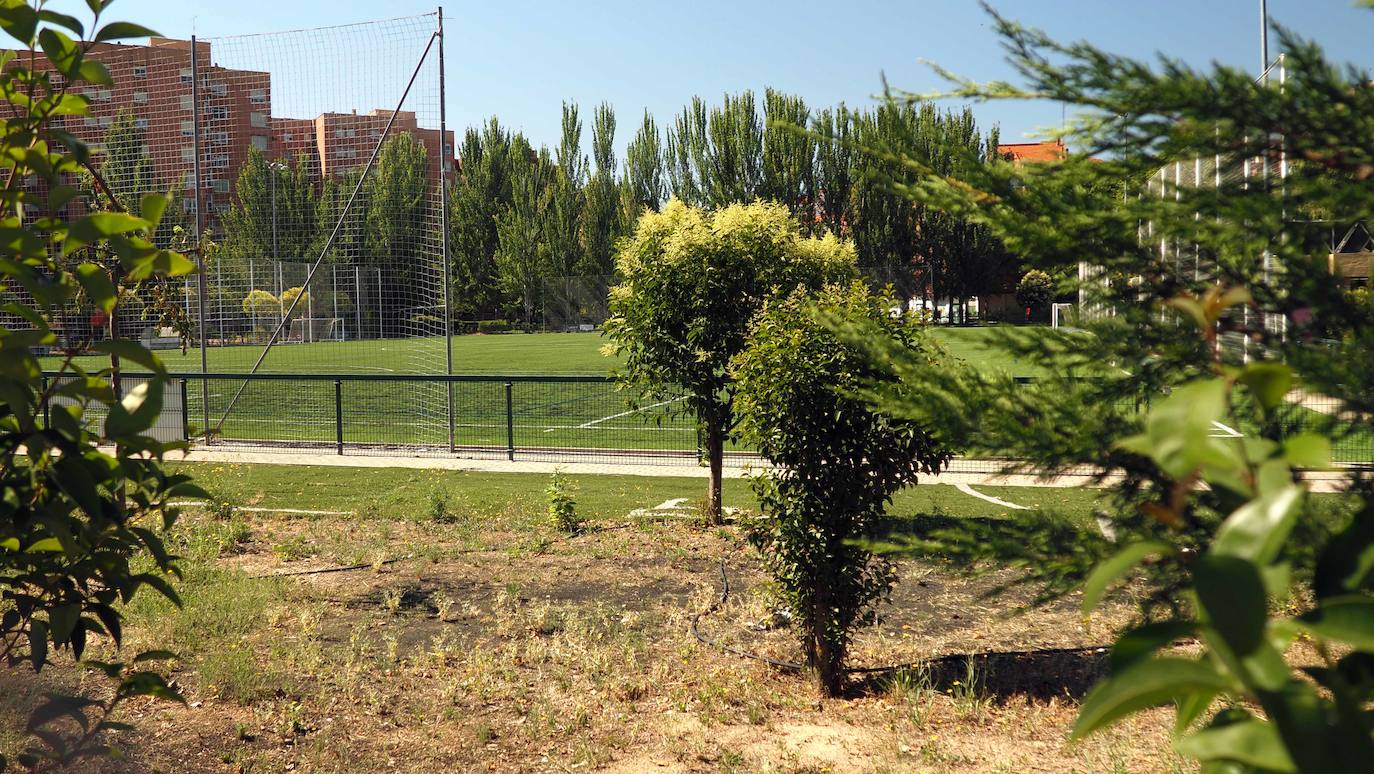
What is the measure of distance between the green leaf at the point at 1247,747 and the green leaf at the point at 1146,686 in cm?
4

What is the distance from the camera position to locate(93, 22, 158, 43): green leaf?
66.7 inches

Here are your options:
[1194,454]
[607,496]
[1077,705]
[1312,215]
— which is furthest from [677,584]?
[1194,454]

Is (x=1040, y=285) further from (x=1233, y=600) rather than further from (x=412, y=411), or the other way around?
(x=412, y=411)

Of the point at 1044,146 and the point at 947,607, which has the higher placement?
the point at 1044,146

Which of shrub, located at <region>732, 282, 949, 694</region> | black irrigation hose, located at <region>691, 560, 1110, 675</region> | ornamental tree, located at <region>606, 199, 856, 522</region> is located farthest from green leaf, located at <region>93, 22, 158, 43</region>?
ornamental tree, located at <region>606, 199, 856, 522</region>

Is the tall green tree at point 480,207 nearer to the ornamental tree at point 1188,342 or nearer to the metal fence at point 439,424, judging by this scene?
the metal fence at point 439,424

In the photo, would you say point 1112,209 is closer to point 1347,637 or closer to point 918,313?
point 1347,637

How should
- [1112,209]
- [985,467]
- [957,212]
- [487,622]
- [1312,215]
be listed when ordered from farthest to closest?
1. [985,467]
2. [487,622]
3. [957,212]
4. [1112,209]
5. [1312,215]

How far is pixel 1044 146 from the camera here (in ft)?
7.06

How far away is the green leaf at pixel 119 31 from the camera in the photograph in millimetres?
1694

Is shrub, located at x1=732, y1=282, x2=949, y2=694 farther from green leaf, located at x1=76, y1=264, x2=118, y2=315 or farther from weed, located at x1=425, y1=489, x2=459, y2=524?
weed, located at x1=425, y1=489, x2=459, y2=524

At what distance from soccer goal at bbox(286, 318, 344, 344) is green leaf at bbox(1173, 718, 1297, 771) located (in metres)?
20.7

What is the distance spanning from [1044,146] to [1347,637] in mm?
1669

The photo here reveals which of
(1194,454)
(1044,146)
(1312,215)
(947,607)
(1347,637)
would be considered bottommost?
(947,607)
